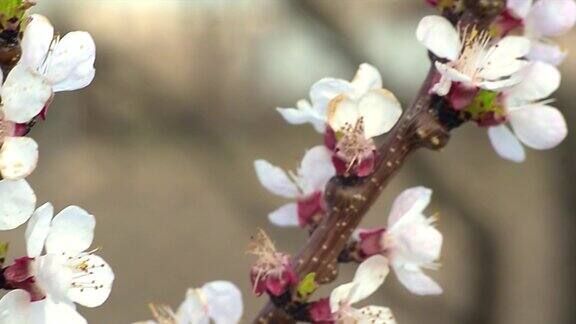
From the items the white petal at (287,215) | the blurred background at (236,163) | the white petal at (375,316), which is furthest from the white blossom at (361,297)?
the blurred background at (236,163)

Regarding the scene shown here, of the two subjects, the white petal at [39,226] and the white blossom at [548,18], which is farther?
the white blossom at [548,18]

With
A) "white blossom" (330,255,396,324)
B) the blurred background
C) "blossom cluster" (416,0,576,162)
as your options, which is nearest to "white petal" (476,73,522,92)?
"blossom cluster" (416,0,576,162)

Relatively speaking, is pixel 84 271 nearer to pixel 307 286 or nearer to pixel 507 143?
pixel 307 286

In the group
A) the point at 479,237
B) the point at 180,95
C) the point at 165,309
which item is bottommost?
the point at 479,237

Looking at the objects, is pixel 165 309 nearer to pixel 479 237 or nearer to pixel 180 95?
pixel 479 237

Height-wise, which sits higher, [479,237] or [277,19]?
[277,19]

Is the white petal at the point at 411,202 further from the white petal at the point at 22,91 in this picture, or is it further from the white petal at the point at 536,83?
the white petal at the point at 22,91

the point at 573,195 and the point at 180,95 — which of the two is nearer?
the point at 573,195

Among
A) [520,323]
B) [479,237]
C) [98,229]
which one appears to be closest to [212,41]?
[98,229]

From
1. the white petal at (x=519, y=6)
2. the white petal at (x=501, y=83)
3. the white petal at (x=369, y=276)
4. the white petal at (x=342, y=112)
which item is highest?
the white petal at (x=519, y=6)
